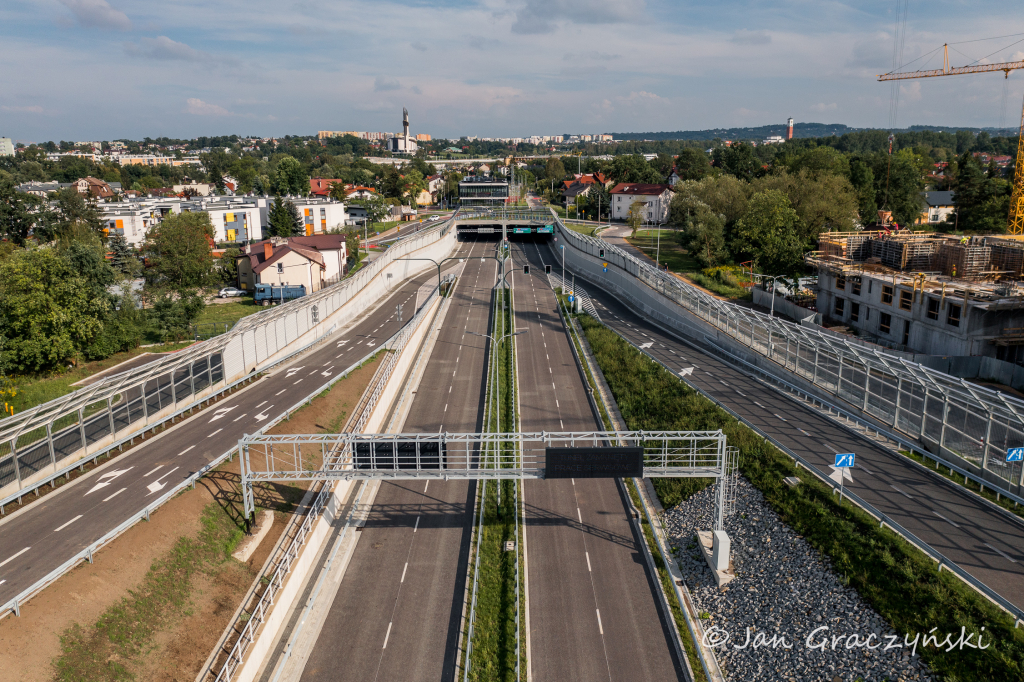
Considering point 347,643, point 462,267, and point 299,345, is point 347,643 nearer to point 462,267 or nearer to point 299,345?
point 299,345

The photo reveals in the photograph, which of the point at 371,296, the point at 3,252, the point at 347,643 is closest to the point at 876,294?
the point at 371,296

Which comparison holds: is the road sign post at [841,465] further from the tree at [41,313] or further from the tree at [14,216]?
the tree at [14,216]

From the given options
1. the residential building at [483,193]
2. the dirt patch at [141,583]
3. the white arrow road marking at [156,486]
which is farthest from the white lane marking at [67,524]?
the residential building at [483,193]

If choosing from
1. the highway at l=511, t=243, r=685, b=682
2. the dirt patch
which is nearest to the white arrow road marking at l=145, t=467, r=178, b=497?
the dirt patch

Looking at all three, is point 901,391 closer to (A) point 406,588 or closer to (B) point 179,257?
(A) point 406,588

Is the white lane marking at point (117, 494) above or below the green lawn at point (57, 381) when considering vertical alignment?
above

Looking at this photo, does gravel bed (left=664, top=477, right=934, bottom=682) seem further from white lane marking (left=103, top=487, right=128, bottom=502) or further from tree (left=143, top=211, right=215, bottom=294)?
tree (left=143, top=211, right=215, bottom=294)

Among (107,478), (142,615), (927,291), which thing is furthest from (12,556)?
(927,291)
